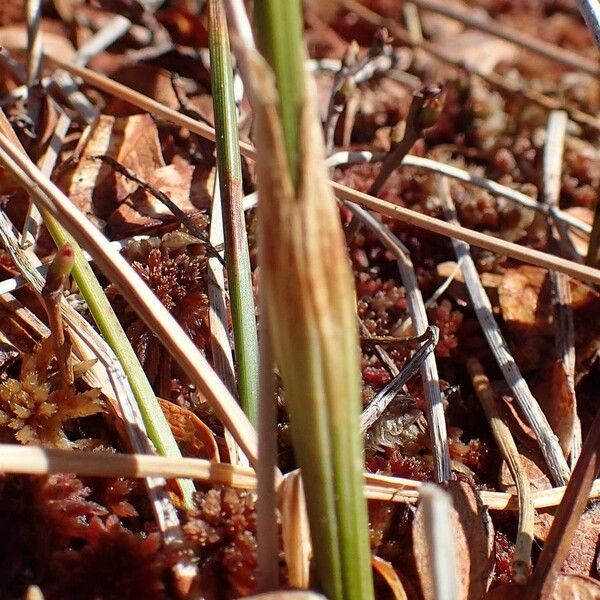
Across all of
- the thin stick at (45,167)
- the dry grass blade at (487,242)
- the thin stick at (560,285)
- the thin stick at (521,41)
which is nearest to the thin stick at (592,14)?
the dry grass blade at (487,242)

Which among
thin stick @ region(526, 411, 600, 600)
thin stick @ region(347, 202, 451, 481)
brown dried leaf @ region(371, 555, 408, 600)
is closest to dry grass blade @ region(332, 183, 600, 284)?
thin stick @ region(347, 202, 451, 481)

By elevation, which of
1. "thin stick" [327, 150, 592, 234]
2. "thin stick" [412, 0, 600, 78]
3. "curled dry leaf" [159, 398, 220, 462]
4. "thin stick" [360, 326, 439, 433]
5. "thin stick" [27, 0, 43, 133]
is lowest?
"curled dry leaf" [159, 398, 220, 462]

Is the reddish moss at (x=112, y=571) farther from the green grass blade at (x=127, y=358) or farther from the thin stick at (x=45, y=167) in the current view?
the thin stick at (x=45, y=167)

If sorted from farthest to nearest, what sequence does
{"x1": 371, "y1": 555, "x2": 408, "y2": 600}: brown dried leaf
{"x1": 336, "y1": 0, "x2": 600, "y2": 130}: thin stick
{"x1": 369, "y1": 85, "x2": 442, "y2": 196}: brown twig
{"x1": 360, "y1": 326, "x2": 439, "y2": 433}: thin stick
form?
{"x1": 336, "y1": 0, "x2": 600, "y2": 130}: thin stick → {"x1": 369, "y1": 85, "x2": 442, "y2": 196}: brown twig → {"x1": 360, "y1": 326, "x2": 439, "y2": 433}: thin stick → {"x1": 371, "y1": 555, "x2": 408, "y2": 600}: brown dried leaf

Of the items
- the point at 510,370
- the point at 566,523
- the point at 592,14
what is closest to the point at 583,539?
the point at 566,523

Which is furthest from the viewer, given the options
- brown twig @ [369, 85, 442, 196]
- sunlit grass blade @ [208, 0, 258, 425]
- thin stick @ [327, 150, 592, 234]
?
thin stick @ [327, 150, 592, 234]

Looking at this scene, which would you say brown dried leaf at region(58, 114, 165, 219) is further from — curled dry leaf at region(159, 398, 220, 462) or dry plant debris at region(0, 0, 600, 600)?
curled dry leaf at region(159, 398, 220, 462)
